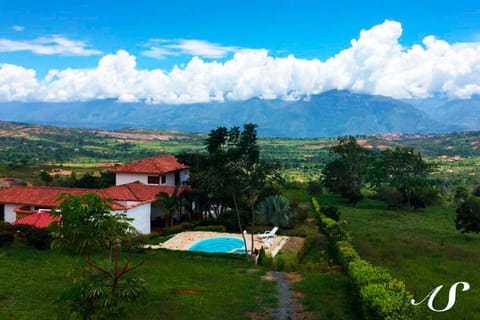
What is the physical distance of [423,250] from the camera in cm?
2841

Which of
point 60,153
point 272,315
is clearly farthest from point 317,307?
point 60,153

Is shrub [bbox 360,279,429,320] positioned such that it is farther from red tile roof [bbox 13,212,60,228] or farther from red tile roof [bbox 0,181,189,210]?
red tile roof [bbox 0,181,189,210]

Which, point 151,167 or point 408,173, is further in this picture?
point 408,173

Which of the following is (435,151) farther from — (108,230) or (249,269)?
(108,230)

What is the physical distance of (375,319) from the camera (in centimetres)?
1257

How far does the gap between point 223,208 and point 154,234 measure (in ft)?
28.2

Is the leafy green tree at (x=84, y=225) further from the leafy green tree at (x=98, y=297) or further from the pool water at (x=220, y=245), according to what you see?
the pool water at (x=220, y=245)

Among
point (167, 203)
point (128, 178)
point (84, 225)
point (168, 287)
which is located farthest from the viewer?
point (128, 178)

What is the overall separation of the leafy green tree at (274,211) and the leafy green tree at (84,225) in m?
28.3

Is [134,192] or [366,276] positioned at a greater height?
[134,192]

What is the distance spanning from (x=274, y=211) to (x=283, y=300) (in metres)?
21.5

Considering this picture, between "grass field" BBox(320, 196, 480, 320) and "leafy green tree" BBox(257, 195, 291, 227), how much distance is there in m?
5.41

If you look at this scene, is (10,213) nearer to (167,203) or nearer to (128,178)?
(128,178)

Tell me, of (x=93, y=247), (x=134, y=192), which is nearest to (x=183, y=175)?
(x=134, y=192)
